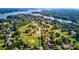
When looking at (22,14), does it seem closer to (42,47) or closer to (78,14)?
(42,47)

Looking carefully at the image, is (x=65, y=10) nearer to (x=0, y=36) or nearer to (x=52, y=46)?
(x=52, y=46)

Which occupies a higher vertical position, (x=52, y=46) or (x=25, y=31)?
(x=25, y=31)

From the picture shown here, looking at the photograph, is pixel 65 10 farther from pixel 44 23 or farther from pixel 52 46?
pixel 52 46
